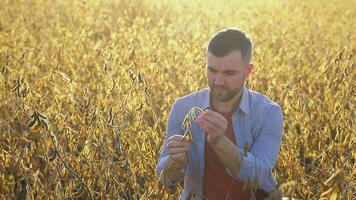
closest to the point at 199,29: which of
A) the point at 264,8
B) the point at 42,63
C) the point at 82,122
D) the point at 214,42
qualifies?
the point at 42,63

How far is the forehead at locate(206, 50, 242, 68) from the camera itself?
223cm

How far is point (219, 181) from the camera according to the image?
238 centimetres

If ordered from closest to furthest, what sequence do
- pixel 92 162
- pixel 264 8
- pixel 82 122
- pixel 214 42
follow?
pixel 214 42 < pixel 92 162 < pixel 82 122 < pixel 264 8

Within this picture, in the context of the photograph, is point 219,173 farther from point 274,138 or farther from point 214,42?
point 214,42

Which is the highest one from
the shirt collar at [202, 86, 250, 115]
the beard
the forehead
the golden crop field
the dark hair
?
the dark hair

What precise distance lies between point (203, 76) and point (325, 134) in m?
1.33

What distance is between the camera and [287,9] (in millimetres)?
10703

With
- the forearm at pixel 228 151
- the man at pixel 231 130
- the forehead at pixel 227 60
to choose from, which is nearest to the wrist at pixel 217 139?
the forearm at pixel 228 151

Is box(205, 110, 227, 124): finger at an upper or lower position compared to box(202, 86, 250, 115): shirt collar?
upper

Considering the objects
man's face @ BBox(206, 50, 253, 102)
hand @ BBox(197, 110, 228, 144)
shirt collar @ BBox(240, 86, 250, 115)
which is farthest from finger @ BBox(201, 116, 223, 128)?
shirt collar @ BBox(240, 86, 250, 115)

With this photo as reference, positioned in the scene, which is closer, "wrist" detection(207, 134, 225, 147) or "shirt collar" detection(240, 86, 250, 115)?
"wrist" detection(207, 134, 225, 147)

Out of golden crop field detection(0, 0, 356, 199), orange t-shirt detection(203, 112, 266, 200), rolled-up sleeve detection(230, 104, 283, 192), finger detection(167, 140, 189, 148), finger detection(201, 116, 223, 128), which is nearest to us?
finger detection(201, 116, 223, 128)

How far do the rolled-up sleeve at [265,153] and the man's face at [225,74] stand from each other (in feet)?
0.65

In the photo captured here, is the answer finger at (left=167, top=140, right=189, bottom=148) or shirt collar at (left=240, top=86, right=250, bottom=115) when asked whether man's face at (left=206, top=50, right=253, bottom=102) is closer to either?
shirt collar at (left=240, top=86, right=250, bottom=115)
